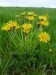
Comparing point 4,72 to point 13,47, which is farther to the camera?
point 13,47

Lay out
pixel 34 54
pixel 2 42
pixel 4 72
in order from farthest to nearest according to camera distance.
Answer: pixel 2 42 → pixel 34 54 → pixel 4 72

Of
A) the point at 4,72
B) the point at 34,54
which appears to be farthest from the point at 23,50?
the point at 4,72

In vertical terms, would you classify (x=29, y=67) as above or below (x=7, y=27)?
below

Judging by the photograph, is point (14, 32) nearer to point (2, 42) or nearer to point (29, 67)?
point (2, 42)

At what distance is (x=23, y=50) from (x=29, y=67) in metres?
0.25

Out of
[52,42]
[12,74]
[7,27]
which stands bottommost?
[12,74]

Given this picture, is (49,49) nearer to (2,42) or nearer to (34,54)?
(34,54)

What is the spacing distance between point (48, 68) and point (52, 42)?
58 cm

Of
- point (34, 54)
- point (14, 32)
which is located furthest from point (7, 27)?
point (34, 54)

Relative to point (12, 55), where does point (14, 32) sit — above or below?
above

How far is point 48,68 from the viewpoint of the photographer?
4039 mm

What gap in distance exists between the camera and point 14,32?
4.19m

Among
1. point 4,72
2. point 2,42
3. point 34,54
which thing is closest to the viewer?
point 4,72

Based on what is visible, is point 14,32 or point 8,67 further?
point 14,32
